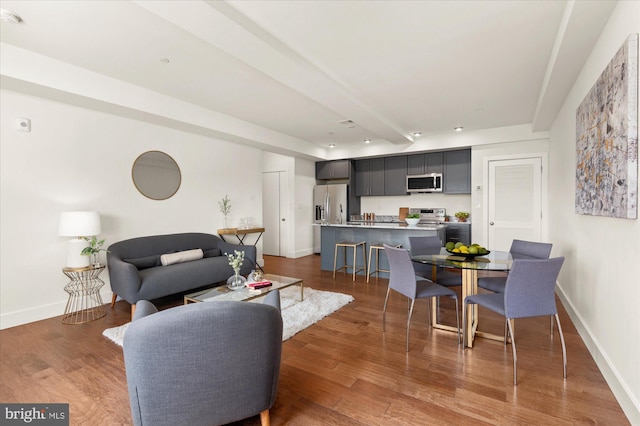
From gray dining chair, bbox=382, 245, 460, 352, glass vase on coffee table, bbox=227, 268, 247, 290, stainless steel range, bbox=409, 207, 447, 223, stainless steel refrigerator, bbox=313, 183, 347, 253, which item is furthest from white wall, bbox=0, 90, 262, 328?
stainless steel range, bbox=409, 207, 447, 223

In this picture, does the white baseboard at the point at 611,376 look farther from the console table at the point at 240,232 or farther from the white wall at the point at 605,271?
the console table at the point at 240,232

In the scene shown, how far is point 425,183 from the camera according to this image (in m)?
6.62

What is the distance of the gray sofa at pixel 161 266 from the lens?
3369mm

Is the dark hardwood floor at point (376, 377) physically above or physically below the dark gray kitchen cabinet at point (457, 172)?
below

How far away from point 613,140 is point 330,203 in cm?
587

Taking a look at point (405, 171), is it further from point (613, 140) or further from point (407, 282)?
→ point (613, 140)

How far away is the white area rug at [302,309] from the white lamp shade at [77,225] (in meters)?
1.09

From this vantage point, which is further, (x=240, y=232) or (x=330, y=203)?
(x=330, y=203)

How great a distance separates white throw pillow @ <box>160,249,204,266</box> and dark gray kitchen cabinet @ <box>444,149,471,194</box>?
4999 mm

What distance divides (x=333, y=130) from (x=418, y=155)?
2219mm

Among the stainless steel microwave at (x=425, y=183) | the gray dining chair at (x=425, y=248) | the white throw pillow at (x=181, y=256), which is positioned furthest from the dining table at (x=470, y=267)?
the stainless steel microwave at (x=425, y=183)

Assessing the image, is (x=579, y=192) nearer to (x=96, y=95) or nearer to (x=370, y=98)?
(x=370, y=98)

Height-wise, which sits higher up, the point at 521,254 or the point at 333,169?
the point at 333,169

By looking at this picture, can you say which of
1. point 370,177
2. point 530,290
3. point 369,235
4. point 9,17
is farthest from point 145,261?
point 370,177
